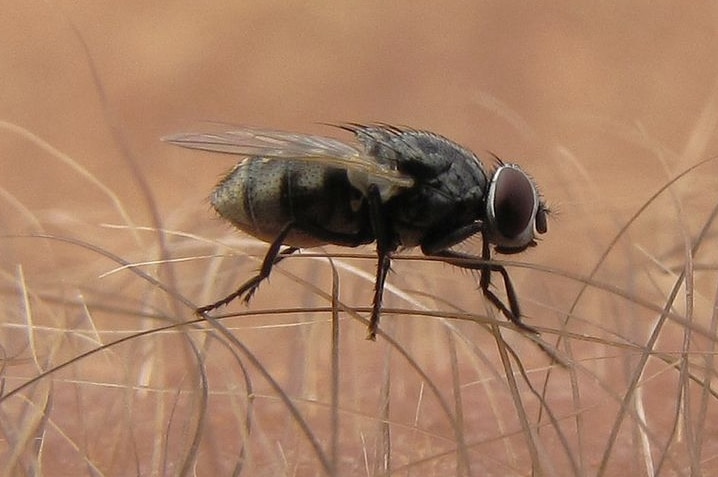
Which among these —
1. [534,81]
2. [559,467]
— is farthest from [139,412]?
[534,81]

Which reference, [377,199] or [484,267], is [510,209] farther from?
[377,199]

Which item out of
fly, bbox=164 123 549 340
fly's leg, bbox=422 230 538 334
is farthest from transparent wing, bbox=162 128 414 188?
fly's leg, bbox=422 230 538 334

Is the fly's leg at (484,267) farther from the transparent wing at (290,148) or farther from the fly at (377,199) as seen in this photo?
the transparent wing at (290,148)

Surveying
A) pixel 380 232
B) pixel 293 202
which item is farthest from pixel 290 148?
pixel 380 232

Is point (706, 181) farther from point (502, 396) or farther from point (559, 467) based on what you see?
point (559, 467)

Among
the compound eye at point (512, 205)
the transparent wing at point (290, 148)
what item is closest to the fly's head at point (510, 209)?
the compound eye at point (512, 205)

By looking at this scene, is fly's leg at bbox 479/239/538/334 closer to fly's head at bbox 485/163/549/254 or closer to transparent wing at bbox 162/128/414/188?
fly's head at bbox 485/163/549/254
